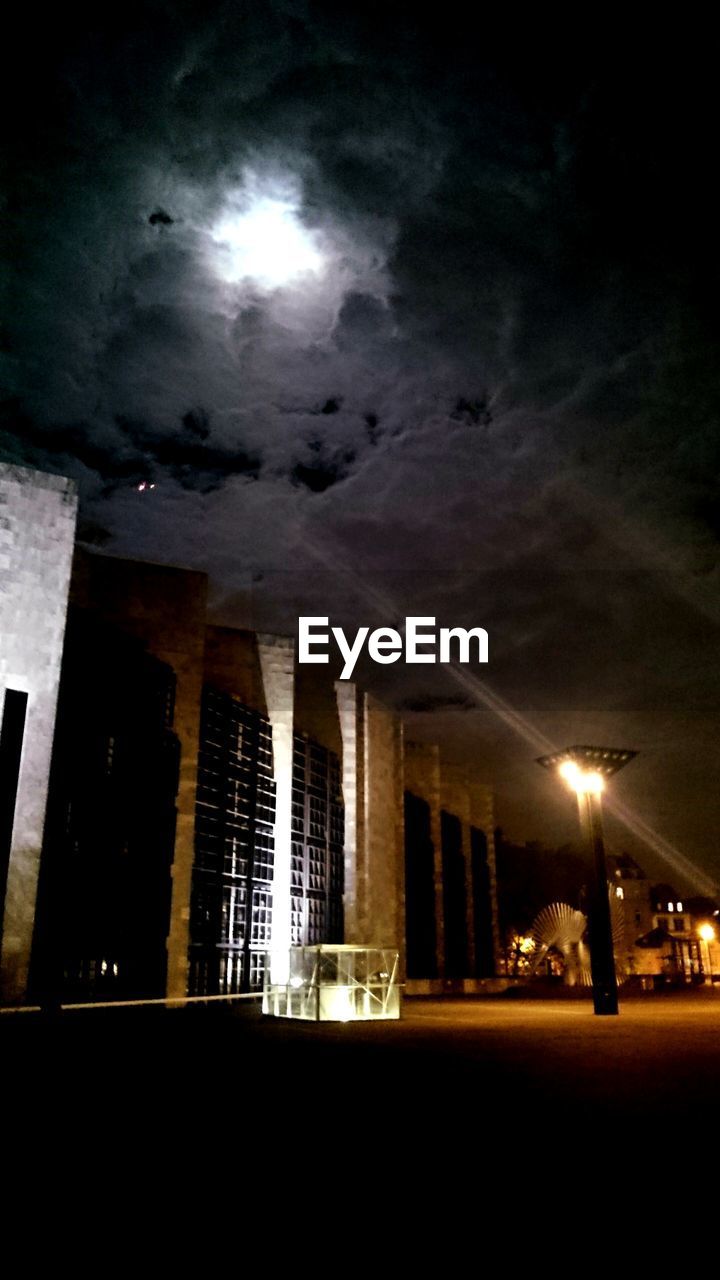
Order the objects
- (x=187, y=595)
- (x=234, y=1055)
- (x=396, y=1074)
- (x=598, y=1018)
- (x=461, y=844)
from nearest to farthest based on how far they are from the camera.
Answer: (x=396, y=1074), (x=234, y=1055), (x=598, y=1018), (x=187, y=595), (x=461, y=844)

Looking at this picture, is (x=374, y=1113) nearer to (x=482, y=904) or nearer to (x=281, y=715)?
(x=281, y=715)

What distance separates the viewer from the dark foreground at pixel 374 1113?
429 cm

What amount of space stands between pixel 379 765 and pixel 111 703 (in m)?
14.6

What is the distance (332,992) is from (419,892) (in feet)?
65.7

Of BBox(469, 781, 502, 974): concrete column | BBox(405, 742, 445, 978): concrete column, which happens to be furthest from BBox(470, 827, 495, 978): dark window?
BBox(405, 742, 445, 978): concrete column

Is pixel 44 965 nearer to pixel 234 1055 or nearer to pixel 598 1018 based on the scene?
pixel 234 1055

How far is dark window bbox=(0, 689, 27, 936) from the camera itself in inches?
663

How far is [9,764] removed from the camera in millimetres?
17438

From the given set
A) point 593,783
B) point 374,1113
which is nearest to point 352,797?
point 593,783

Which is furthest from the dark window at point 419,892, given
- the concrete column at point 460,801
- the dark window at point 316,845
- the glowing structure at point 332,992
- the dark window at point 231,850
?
the glowing structure at point 332,992

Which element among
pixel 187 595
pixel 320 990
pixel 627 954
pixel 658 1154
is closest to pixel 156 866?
pixel 320 990

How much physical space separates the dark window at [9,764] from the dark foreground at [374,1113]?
17.4 ft

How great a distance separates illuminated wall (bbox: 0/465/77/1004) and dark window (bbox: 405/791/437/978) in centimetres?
2160

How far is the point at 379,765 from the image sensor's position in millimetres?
32875
